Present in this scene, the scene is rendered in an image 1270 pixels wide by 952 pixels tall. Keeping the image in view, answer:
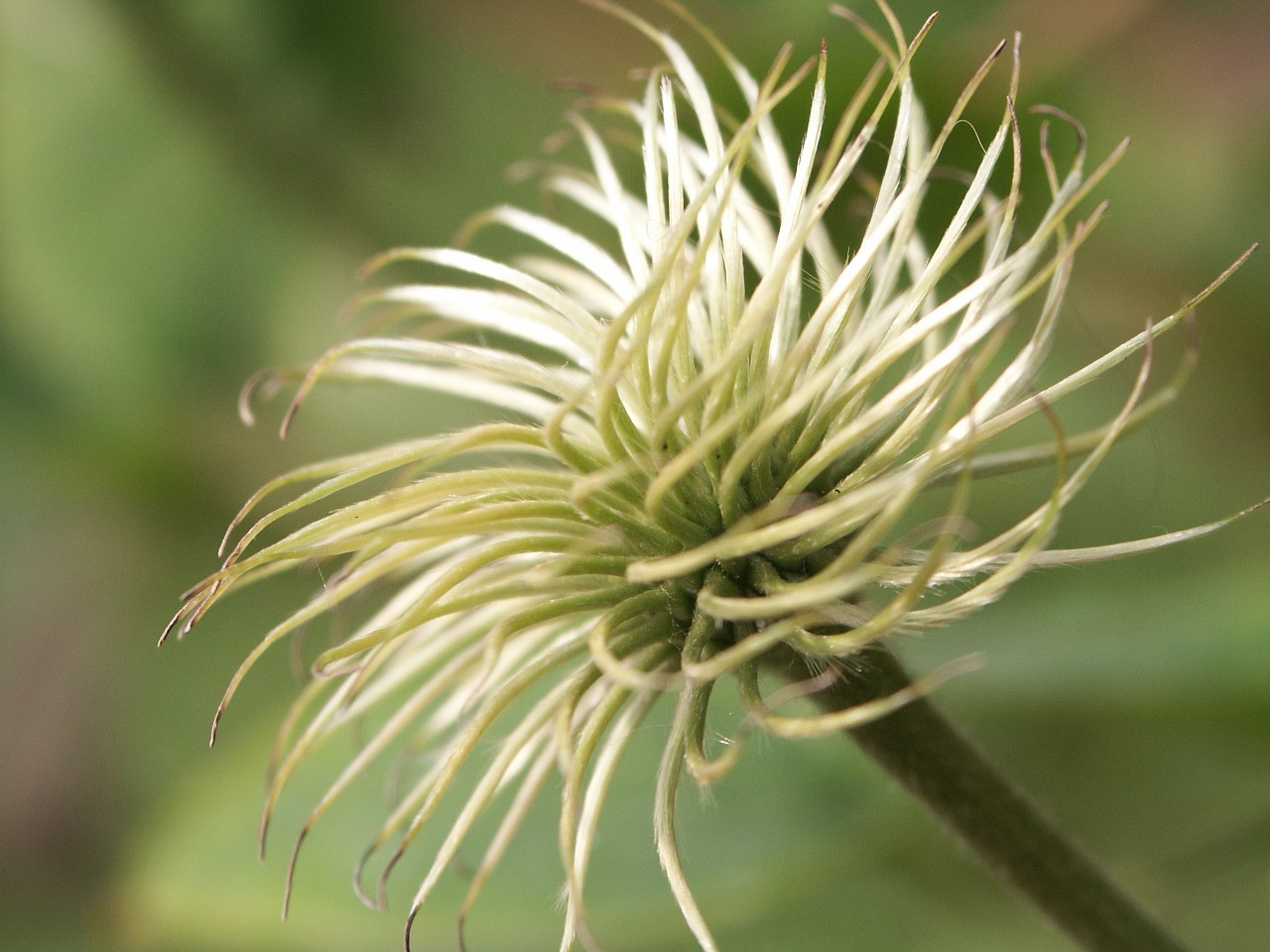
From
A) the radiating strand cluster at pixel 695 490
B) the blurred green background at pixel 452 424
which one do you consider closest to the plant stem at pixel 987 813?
the radiating strand cluster at pixel 695 490

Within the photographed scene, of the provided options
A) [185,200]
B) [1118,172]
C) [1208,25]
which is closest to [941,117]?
[1118,172]

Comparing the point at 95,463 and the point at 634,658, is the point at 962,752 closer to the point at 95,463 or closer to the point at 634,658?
the point at 634,658

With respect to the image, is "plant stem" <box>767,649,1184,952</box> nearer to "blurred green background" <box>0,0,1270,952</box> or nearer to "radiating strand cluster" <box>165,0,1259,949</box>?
"radiating strand cluster" <box>165,0,1259,949</box>

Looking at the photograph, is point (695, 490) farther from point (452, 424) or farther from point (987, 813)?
point (452, 424)

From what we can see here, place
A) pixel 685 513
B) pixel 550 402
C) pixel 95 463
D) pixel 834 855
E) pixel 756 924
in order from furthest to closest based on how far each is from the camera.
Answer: pixel 95 463 → pixel 756 924 → pixel 834 855 → pixel 550 402 → pixel 685 513

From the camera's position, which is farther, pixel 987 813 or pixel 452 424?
pixel 452 424

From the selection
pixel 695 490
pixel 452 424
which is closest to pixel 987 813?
pixel 695 490
